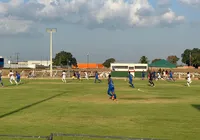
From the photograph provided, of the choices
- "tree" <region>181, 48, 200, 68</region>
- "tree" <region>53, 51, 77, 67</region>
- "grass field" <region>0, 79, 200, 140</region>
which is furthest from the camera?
"tree" <region>53, 51, 77, 67</region>

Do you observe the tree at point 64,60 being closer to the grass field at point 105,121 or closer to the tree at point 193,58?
the tree at point 193,58

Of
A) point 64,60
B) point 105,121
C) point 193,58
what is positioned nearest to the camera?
point 105,121

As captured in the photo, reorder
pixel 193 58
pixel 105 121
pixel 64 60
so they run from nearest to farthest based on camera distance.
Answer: pixel 105 121
pixel 193 58
pixel 64 60

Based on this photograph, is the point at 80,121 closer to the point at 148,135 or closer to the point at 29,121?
the point at 29,121

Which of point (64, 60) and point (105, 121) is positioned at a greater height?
point (64, 60)

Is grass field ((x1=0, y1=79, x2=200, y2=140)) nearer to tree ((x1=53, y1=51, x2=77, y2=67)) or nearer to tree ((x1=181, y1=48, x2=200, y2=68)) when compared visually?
tree ((x1=181, y1=48, x2=200, y2=68))

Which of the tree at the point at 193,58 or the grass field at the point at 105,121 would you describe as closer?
the grass field at the point at 105,121

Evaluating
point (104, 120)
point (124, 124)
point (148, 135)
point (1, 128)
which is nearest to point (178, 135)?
point (148, 135)

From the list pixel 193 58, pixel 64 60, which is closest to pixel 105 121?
pixel 193 58

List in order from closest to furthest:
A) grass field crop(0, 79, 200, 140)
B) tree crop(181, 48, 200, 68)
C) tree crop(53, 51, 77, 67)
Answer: grass field crop(0, 79, 200, 140) < tree crop(181, 48, 200, 68) < tree crop(53, 51, 77, 67)

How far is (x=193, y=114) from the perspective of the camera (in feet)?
53.8

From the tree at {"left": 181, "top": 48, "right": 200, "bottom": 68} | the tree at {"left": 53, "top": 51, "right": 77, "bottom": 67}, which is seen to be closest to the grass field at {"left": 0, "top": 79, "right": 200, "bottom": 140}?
the tree at {"left": 181, "top": 48, "right": 200, "bottom": 68}

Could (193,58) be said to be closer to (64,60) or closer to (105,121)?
(64,60)

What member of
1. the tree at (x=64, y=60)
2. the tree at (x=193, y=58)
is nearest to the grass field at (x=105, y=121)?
the tree at (x=193, y=58)
